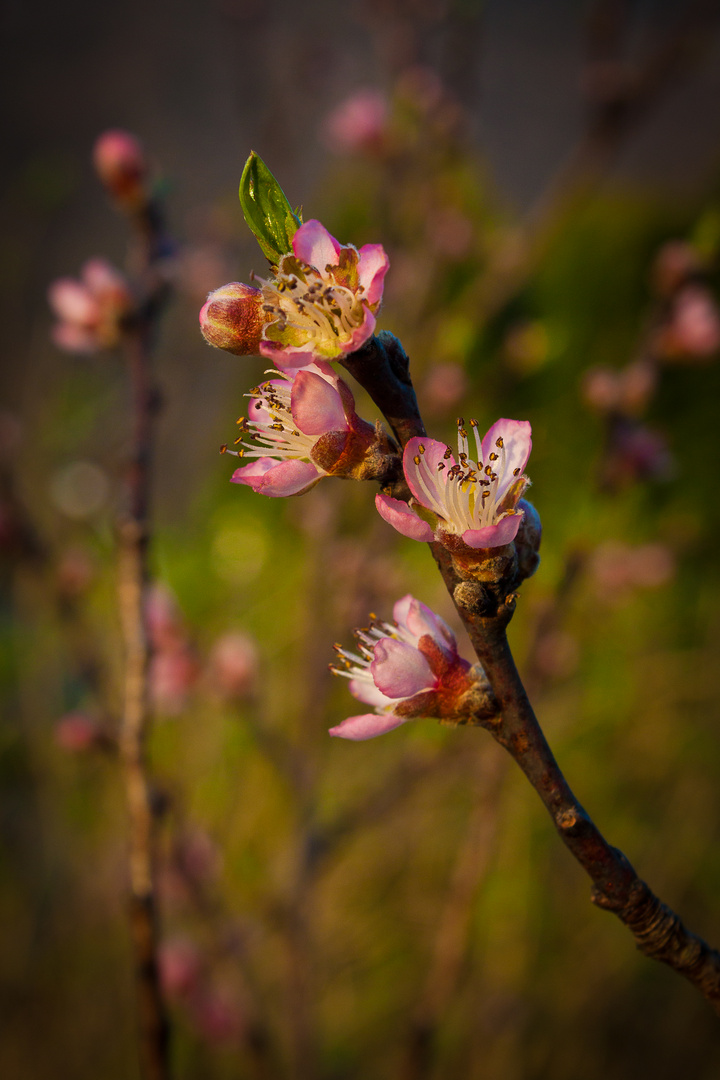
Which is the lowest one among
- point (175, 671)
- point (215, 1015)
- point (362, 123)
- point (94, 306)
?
point (215, 1015)

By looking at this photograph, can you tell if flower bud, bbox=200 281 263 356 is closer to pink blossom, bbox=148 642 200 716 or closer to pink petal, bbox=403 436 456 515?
pink petal, bbox=403 436 456 515

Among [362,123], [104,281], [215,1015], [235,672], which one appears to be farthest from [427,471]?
[362,123]

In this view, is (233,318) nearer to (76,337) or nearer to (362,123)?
A: (76,337)

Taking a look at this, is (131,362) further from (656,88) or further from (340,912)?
(340,912)

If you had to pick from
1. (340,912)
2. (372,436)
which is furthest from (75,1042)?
(372,436)

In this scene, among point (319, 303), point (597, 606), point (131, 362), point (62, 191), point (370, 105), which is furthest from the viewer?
point (597, 606)

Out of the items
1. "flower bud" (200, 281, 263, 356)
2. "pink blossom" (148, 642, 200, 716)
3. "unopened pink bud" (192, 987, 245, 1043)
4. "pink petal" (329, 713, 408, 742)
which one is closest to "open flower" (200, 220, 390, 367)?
"flower bud" (200, 281, 263, 356)
